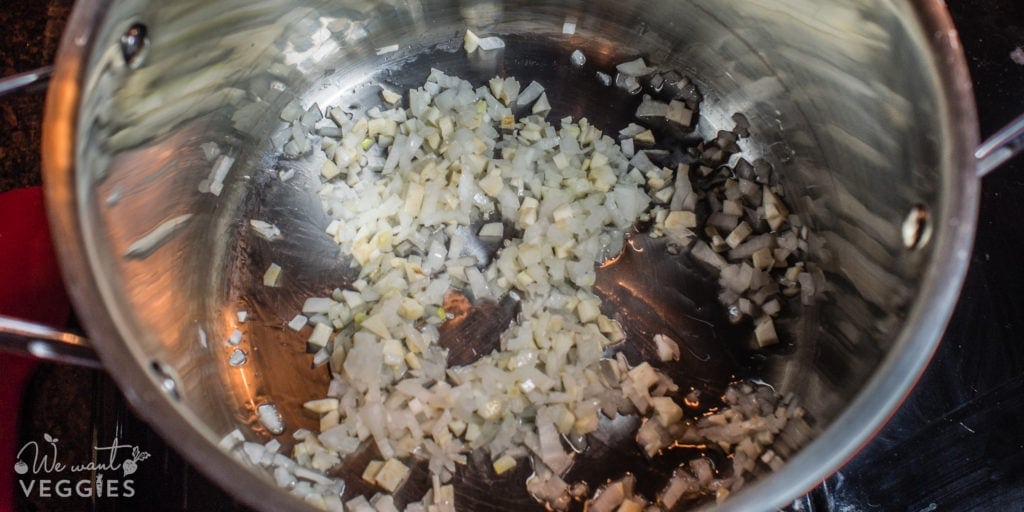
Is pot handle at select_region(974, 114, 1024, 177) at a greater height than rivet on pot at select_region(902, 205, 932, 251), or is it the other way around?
pot handle at select_region(974, 114, 1024, 177)

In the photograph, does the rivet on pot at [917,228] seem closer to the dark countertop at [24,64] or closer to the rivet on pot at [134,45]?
the rivet on pot at [134,45]

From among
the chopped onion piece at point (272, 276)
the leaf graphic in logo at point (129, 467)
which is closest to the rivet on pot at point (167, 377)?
the leaf graphic in logo at point (129, 467)

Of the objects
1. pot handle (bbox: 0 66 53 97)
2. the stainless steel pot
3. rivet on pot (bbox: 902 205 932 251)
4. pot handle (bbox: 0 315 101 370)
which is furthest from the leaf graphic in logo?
rivet on pot (bbox: 902 205 932 251)

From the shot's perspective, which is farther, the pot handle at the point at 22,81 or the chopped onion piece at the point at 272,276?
the chopped onion piece at the point at 272,276

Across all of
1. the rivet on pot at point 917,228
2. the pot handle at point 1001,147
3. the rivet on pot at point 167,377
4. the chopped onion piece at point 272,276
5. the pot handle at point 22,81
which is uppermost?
the pot handle at point 22,81

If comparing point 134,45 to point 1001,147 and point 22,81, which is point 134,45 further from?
point 1001,147

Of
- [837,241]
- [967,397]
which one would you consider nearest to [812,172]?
[837,241]

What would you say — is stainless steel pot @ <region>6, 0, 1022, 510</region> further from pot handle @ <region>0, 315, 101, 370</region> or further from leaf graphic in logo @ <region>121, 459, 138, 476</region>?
leaf graphic in logo @ <region>121, 459, 138, 476</region>
